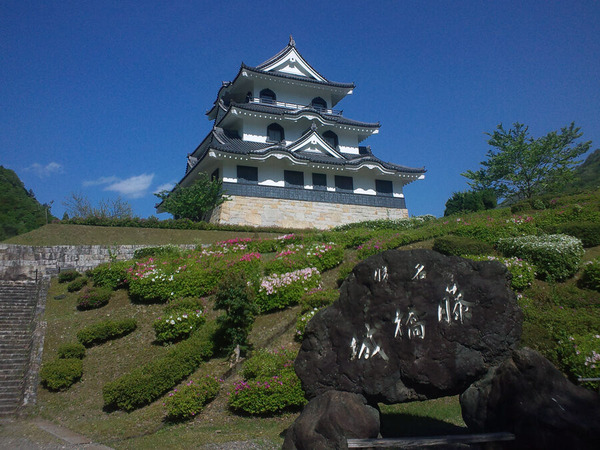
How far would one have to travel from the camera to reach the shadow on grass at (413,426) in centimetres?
776

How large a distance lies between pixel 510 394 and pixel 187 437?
593 centimetres

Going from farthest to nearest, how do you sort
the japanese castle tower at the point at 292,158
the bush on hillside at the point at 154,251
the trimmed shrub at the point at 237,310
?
1. the japanese castle tower at the point at 292,158
2. the bush on hillside at the point at 154,251
3. the trimmed shrub at the point at 237,310

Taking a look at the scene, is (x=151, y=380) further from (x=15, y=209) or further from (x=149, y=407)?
(x=15, y=209)

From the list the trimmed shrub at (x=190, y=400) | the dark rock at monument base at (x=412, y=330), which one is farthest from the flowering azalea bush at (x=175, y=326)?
the dark rock at monument base at (x=412, y=330)

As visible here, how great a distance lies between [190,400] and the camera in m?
9.73

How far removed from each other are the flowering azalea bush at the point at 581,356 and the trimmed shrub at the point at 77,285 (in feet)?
56.2

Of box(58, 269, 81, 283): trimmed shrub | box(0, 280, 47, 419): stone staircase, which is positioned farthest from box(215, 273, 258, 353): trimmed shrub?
box(58, 269, 81, 283): trimmed shrub

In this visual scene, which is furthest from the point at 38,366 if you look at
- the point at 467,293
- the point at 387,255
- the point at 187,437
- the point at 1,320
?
the point at 467,293

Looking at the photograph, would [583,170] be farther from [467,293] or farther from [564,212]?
[467,293]

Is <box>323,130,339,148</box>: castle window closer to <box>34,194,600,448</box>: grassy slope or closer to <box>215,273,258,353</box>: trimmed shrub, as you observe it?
<box>34,194,600,448</box>: grassy slope

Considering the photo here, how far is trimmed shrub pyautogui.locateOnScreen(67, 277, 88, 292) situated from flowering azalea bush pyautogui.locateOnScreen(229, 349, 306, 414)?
37.1ft

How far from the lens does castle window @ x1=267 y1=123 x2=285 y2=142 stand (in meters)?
34.8

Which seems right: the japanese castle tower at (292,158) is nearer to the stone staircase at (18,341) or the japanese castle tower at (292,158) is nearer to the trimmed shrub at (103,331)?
the stone staircase at (18,341)

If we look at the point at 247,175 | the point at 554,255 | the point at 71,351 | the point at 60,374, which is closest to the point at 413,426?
the point at 554,255
